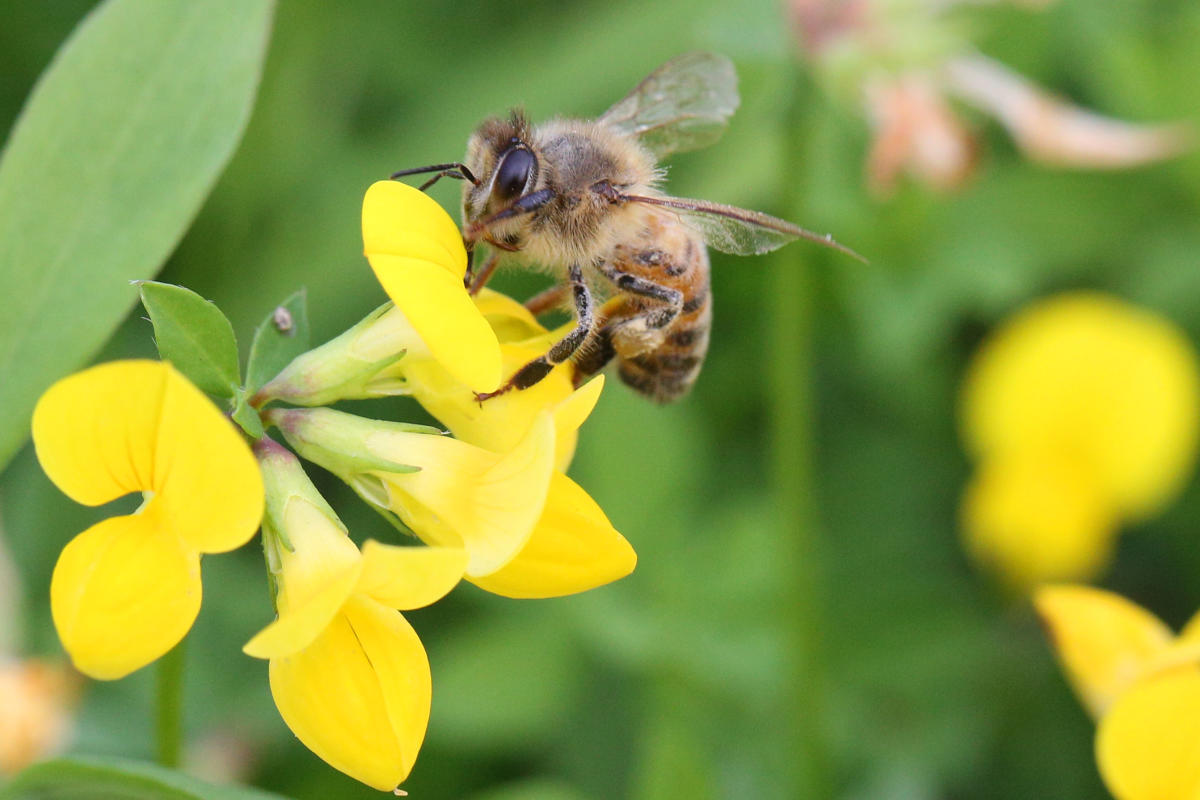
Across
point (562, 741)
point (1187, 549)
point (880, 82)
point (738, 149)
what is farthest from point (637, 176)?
point (1187, 549)

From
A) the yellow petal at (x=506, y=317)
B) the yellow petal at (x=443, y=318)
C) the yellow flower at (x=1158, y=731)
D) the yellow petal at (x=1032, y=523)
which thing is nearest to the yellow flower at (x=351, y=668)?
the yellow petal at (x=443, y=318)

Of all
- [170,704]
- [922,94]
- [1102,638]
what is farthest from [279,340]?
[922,94]

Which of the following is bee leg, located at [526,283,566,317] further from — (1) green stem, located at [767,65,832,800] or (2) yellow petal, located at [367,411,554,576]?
(1) green stem, located at [767,65,832,800]

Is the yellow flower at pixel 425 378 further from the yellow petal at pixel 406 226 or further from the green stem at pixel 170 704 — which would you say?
the green stem at pixel 170 704

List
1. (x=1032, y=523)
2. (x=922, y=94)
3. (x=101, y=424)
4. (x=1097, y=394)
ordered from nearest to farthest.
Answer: (x=101, y=424) → (x=922, y=94) → (x=1032, y=523) → (x=1097, y=394)

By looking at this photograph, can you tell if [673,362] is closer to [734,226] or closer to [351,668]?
[734,226]

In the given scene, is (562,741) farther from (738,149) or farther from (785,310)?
(738,149)
